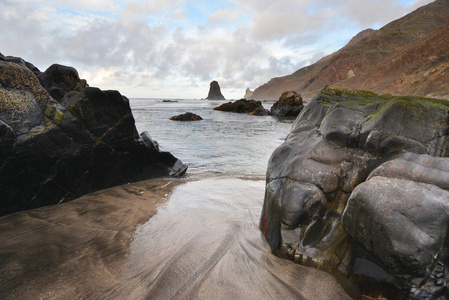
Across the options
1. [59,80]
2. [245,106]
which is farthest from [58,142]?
[245,106]

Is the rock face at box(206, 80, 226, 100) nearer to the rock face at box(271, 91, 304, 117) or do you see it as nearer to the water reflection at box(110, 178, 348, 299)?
the rock face at box(271, 91, 304, 117)

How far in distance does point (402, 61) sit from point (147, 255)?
263 ft

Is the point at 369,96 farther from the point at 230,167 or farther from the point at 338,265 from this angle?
the point at 230,167

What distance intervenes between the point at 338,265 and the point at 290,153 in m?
1.44

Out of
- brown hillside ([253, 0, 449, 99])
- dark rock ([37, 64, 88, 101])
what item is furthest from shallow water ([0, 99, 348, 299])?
brown hillside ([253, 0, 449, 99])

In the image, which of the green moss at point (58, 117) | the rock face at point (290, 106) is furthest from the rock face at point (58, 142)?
the rock face at point (290, 106)

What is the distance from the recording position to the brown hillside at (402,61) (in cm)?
4291

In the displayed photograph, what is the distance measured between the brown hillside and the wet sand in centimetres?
4092

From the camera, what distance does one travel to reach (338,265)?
7.56ft

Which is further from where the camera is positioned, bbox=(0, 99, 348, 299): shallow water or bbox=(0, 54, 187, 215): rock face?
bbox=(0, 54, 187, 215): rock face

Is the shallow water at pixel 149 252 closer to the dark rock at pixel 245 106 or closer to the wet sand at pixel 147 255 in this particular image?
the wet sand at pixel 147 255

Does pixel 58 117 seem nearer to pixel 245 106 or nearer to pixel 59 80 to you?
pixel 59 80

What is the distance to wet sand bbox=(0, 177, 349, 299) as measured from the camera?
222 cm

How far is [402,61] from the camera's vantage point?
6462 centimetres
